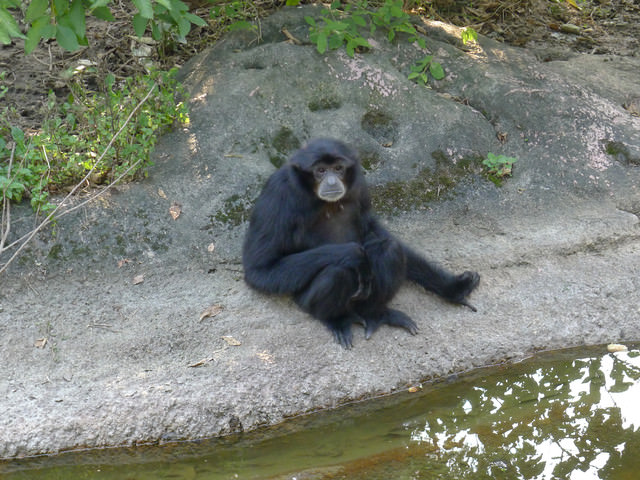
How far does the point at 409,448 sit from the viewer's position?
451 centimetres

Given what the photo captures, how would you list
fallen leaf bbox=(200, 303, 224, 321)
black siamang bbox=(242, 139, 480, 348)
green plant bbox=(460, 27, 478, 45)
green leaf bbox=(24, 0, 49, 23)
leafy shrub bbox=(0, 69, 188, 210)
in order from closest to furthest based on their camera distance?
green leaf bbox=(24, 0, 49, 23) < black siamang bbox=(242, 139, 480, 348) < fallen leaf bbox=(200, 303, 224, 321) < leafy shrub bbox=(0, 69, 188, 210) < green plant bbox=(460, 27, 478, 45)

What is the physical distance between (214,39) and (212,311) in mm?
3719

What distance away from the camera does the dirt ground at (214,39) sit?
7719 millimetres

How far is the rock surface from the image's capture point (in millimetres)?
4816

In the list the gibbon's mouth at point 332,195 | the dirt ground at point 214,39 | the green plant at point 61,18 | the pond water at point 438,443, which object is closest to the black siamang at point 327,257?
the gibbon's mouth at point 332,195

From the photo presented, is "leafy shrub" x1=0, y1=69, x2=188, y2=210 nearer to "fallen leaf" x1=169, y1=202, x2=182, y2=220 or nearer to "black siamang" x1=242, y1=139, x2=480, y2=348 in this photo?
"fallen leaf" x1=169, y1=202, x2=182, y2=220

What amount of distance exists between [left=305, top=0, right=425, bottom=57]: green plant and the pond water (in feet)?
11.4

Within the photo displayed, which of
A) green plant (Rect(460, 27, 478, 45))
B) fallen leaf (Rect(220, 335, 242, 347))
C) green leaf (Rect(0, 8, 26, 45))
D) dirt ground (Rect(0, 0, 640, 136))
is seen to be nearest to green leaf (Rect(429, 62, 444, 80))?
green plant (Rect(460, 27, 478, 45))

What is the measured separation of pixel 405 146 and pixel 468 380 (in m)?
2.64

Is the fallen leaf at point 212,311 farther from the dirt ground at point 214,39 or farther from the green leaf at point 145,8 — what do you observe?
the dirt ground at point 214,39

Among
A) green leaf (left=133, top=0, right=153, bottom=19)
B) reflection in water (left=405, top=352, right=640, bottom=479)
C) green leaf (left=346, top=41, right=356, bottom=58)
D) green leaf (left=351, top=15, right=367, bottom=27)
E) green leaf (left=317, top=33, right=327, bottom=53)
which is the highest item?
green leaf (left=133, top=0, right=153, bottom=19)

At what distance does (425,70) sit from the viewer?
7488mm

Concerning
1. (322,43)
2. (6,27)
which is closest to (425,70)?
(322,43)

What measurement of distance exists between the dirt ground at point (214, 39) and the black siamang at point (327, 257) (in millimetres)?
2540
